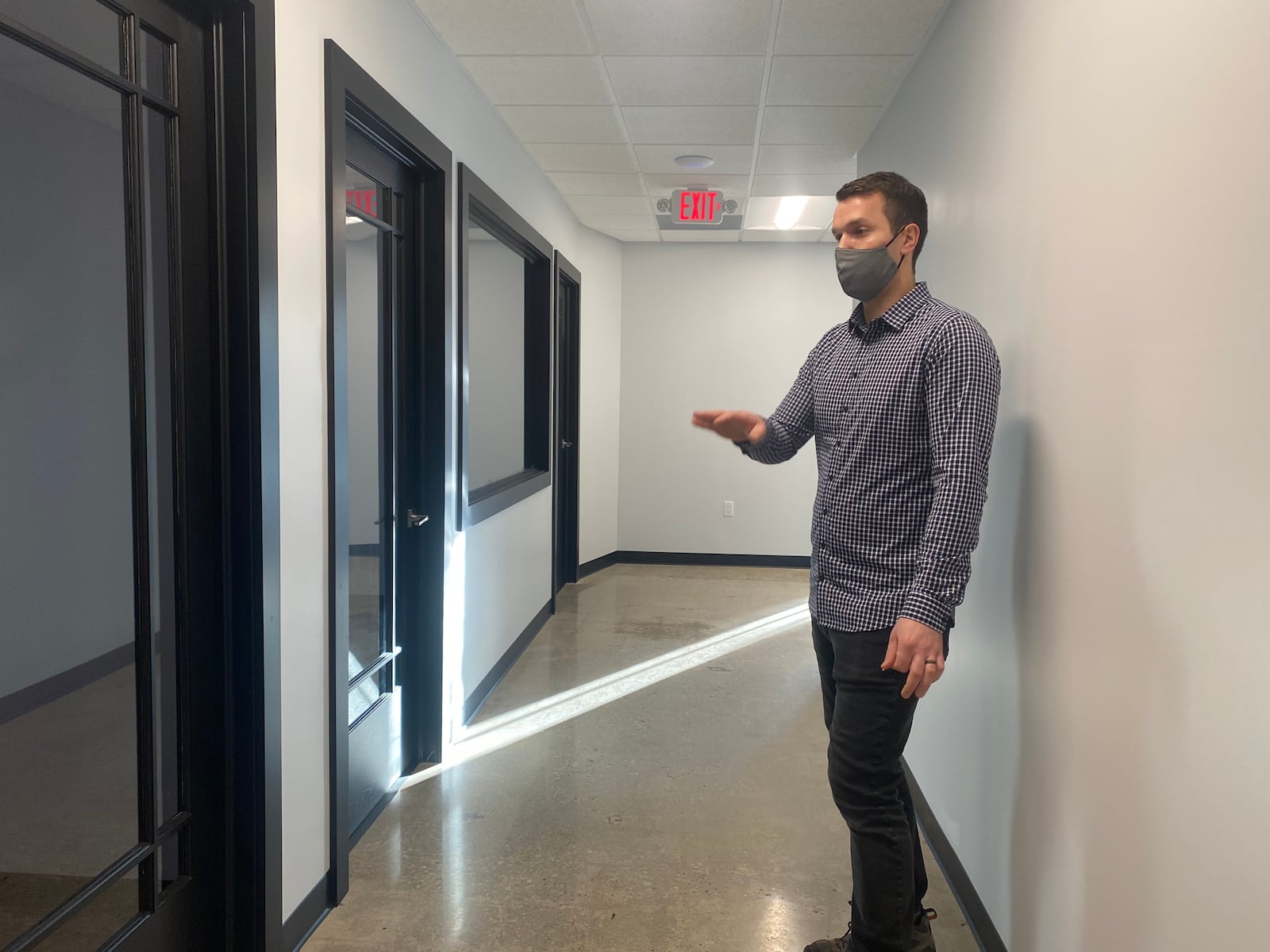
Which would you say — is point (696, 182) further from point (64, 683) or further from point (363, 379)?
point (64, 683)

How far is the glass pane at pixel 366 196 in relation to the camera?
2416 mm

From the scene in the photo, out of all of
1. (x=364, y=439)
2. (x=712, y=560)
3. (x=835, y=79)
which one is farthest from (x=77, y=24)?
(x=712, y=560)

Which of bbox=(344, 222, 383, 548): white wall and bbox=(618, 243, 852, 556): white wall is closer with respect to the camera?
bbox=(344, 222, 383, 548): white wall

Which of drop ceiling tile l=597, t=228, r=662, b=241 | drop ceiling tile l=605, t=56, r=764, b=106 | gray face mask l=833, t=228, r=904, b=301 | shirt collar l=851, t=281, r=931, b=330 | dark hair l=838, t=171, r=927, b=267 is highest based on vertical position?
drop ceiling tile l=597, t=228, r=662, b=241

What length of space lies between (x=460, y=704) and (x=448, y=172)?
1.88m

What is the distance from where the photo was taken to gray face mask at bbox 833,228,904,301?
69.3 inches

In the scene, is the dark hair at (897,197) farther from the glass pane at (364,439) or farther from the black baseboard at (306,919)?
the black baseboard at (306,919)

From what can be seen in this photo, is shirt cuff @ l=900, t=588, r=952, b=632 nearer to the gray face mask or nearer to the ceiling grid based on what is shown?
the gray face mask

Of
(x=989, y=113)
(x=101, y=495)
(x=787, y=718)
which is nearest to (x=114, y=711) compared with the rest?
(x=101, y=495)

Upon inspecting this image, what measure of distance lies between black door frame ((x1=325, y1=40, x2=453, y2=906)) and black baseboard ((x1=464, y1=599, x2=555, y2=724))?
1.56ft

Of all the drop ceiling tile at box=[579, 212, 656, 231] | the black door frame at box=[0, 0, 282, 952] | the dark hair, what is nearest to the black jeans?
the dark hair

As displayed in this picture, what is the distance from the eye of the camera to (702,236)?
6.43 meters

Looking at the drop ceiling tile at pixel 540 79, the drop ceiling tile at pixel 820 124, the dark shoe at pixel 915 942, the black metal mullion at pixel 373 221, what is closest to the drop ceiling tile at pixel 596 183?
the drop ceiling tile at pixel 820 124

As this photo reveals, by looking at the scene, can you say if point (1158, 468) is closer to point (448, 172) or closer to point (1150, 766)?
point (1150, 766)
